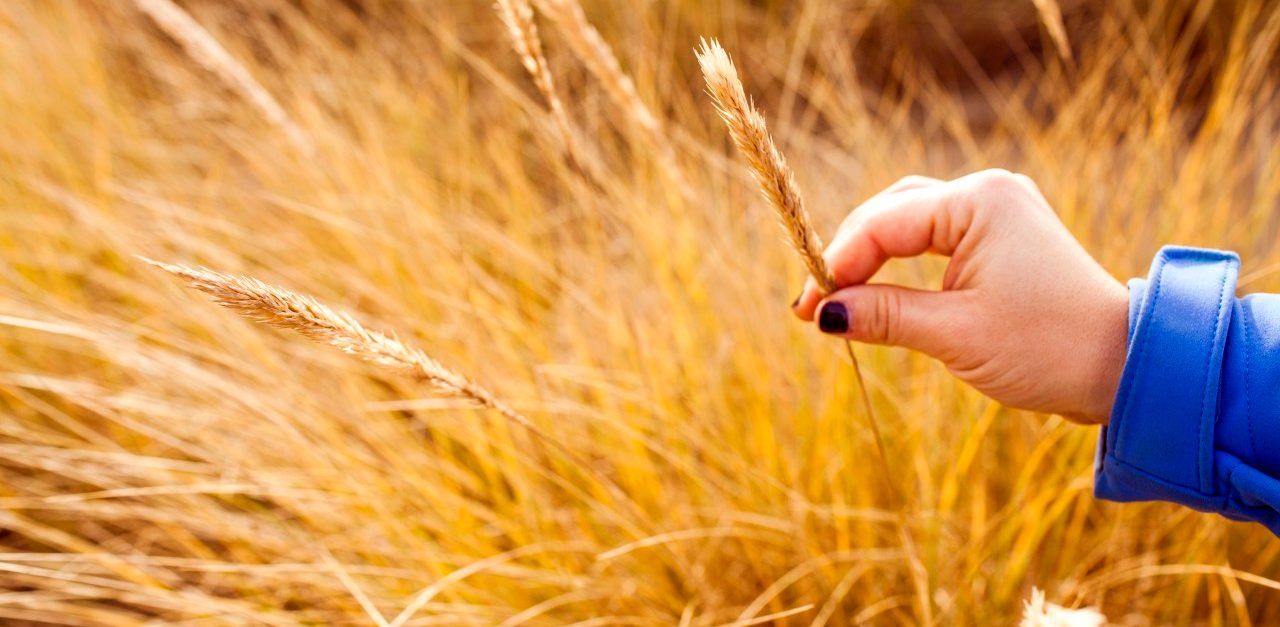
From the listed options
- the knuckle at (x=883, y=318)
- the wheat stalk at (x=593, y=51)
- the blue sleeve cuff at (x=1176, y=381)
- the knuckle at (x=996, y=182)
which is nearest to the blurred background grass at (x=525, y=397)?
the wheat stalk at (x=593, y=51)

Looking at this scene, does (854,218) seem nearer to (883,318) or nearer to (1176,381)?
(883,318)

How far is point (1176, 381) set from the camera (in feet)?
2.59

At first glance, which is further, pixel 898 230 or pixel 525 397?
pixel 525 397

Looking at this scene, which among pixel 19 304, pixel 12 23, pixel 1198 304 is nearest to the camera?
pixel 1198 304

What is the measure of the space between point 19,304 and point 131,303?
346 mm

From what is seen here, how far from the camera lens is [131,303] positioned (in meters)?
2.03

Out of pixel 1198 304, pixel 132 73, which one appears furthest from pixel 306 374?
pixel 132 73

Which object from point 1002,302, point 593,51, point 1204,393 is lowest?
point 1204,393

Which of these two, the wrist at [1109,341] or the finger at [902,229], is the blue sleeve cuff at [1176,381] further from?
the finger at [902,229]

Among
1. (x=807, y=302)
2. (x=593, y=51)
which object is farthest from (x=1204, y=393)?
(x=593, y=51)

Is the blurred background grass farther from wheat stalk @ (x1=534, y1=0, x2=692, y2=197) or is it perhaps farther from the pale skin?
the pale skin

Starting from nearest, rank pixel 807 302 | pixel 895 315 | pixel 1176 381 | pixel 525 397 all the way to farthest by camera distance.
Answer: pixel 1176 381 < pixel 895 315 < pixel 807 302 < pixel 525 397

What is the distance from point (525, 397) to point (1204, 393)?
1.08 meters

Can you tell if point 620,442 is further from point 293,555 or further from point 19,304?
point 19,304
